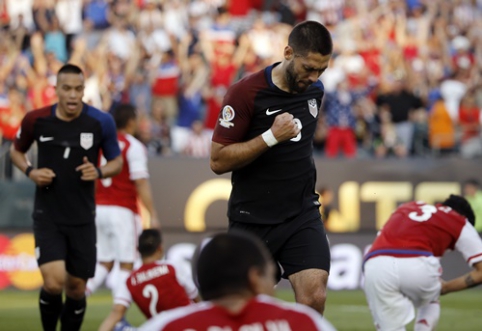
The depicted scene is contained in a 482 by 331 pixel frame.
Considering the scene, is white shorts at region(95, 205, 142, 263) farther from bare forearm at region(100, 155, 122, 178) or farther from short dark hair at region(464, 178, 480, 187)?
short dark hair at region(464, 178, 480, 187)

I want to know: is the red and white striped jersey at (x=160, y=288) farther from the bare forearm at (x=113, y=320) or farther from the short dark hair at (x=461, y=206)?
the short dark hair at (x=461, y=206)

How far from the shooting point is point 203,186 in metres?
18.4

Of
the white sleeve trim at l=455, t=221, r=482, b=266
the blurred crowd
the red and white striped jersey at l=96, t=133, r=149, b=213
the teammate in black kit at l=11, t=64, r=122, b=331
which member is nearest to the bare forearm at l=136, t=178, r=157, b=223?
the red and white striped jersey at l=96, t=133, r=149, b=213

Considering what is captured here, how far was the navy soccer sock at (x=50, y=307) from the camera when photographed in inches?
411

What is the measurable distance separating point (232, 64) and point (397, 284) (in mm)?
13911

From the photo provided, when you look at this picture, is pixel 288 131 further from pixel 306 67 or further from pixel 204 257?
pixel 204 257

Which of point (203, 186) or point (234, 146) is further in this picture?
point (203, 186)

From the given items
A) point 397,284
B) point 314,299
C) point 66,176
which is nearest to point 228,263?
point 314,299

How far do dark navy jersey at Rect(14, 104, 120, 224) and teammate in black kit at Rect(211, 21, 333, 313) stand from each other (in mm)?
2482

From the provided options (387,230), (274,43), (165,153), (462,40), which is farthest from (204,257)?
(462,40)

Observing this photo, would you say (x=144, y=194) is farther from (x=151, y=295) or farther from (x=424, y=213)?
(x=424, y=213)

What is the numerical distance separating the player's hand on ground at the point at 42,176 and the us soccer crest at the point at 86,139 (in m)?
0.40

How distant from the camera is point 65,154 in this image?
10.2 m

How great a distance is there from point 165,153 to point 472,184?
555 cm
